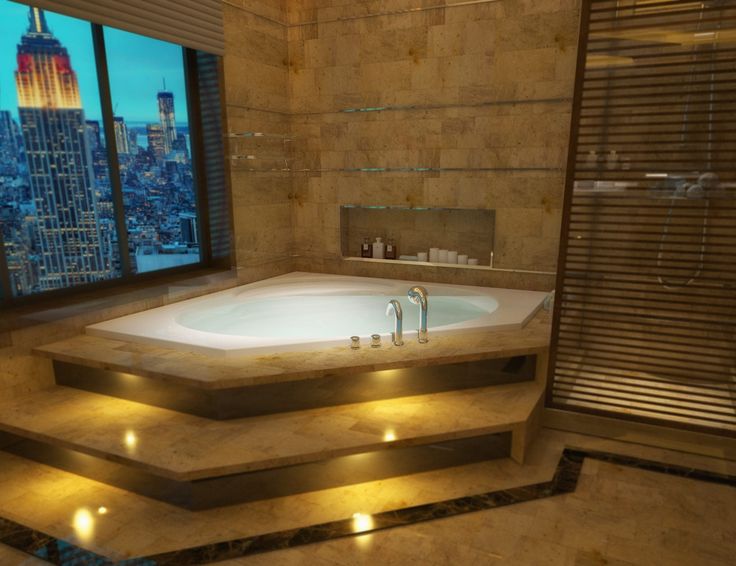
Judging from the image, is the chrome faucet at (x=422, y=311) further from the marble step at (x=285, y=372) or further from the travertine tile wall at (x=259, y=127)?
the travertine tile wall at (x=259, y=127)

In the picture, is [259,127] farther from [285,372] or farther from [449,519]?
[449,519]

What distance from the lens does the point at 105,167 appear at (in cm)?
313

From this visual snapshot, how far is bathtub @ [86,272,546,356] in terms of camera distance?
283cm

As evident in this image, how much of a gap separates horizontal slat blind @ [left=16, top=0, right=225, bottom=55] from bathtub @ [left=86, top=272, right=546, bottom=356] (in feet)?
5.20

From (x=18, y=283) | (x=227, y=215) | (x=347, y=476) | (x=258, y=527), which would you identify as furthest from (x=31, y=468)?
(x=227, y=215)

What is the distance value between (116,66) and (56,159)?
0.70m

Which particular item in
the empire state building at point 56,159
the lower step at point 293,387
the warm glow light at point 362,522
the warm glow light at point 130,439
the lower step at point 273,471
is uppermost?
the empire state building at point 56,159

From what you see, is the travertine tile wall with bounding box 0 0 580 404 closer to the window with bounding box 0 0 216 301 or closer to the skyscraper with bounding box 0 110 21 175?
the window with bounding box 0 0 216 301

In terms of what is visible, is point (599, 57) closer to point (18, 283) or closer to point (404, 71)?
point (404, 71)

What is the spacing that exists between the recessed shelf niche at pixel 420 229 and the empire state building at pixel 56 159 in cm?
187

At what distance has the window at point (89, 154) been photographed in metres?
2.70

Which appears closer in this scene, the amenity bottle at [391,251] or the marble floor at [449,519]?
the marble floor at [449,519]

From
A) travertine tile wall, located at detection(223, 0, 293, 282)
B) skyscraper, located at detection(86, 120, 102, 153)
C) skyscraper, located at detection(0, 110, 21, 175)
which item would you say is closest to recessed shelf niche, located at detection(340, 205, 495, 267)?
travertine tile wall, located at detection(223, 0, 293, 282)

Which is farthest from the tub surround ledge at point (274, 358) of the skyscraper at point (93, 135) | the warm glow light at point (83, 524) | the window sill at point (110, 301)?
the skyscraper at point (93, 135)
